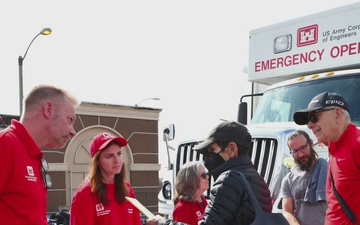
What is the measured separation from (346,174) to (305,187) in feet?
5.21

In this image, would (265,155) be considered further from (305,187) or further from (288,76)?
(288,76)

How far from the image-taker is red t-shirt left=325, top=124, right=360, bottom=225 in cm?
335

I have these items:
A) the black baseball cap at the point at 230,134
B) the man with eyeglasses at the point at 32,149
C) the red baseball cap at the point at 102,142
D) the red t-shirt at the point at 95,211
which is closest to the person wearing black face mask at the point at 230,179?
the black baseball cap at the point at 230,134

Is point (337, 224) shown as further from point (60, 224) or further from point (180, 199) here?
point (60, 224)

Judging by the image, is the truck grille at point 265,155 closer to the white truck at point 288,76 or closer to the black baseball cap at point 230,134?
the white truck at point 288,76

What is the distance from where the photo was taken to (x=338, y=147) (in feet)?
11.5

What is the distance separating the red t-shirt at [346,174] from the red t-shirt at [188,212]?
64.2 inches

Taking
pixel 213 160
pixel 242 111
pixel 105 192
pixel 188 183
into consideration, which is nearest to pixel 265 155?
pixel 188 183

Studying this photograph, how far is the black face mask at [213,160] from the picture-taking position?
3218 millimetres

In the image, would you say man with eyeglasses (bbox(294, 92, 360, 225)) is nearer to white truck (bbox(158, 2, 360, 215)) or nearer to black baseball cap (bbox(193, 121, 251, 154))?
black baseball cap (bbox(193, 121, 251, 154))

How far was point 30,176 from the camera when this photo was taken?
2686 mm

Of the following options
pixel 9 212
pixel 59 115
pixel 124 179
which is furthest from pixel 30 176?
pixel 124 179

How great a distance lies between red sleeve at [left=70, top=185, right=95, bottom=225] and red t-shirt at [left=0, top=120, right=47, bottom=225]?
1.05 metres

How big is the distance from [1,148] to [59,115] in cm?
42
